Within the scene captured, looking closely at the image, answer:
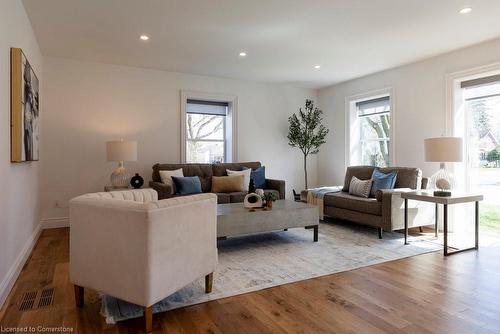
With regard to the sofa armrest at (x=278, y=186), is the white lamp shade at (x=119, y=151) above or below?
above

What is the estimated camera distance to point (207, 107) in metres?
5.80

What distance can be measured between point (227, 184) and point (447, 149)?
2922 millimetres

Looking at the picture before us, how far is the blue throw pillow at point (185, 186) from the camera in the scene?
4.56m

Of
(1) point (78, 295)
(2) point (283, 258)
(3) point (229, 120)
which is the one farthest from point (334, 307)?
(3) point (229, 120)

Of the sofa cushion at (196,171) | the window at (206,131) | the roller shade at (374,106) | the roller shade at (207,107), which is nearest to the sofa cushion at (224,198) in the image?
the sofa cushion at (196,171)

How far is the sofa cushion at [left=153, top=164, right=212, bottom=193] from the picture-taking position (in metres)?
4.89

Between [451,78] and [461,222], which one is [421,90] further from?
[461,222]

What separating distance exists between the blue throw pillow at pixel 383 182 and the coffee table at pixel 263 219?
1.13 meters

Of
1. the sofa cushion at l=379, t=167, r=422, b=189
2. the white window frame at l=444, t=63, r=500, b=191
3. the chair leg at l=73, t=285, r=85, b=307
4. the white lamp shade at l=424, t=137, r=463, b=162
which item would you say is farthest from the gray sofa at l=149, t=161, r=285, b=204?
the white window frame at l=444, t=63, r=500, b=191

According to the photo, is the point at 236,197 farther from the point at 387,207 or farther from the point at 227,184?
the point at 387,207

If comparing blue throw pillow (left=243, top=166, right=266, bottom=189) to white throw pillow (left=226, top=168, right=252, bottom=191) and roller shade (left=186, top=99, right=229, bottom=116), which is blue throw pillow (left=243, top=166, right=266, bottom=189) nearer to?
white throw pillow (left=226, top=168, right=252, bottom=191)

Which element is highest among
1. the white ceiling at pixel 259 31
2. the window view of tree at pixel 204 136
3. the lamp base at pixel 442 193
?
the white ceiling at pixel 259 31

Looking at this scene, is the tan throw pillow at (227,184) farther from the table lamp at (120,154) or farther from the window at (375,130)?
the window at (375,130)

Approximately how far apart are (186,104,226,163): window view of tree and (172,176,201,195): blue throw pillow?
3.50ft
